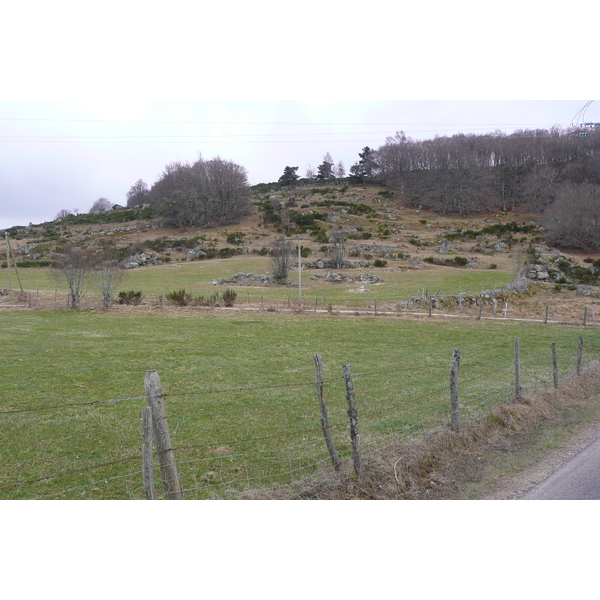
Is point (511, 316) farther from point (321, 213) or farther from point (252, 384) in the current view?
point (321, 213)

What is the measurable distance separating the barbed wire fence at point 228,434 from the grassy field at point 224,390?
4 cm

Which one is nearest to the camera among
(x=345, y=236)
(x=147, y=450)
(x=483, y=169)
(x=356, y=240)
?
(x=147, y=450)

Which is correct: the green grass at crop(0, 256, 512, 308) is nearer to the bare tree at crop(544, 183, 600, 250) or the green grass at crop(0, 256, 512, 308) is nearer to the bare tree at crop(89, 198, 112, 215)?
the bare tree at crop(544, 183, 600, 250)

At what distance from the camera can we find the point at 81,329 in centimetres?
2477

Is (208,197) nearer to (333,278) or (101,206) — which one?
(333,278)

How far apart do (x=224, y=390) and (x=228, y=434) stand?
77.8 inches

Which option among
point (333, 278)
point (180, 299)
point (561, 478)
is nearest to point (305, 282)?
point (333, 278)

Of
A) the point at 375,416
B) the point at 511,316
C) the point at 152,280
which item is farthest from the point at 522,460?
the point at 152,280

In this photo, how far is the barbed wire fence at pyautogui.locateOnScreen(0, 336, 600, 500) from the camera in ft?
20.3

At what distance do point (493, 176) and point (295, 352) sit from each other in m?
114

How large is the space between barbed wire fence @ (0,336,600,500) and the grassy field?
0.04 m

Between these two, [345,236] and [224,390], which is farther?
[345,236]

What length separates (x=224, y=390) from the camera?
10.8 metres

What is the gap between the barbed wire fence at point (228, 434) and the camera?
244 inches
